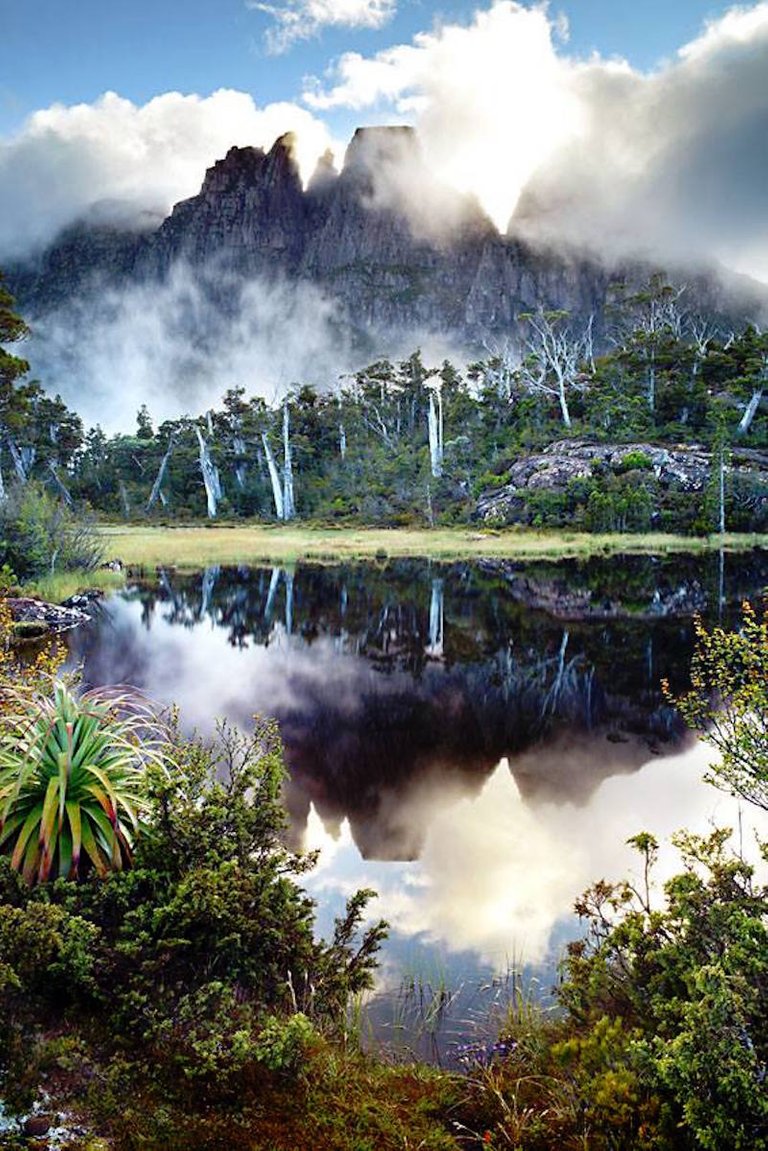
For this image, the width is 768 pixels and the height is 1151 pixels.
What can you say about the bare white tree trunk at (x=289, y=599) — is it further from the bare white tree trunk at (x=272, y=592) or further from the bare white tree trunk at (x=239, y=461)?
the bare white tree trunk at (x=239, y=461)

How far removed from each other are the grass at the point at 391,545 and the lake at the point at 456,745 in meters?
14.7

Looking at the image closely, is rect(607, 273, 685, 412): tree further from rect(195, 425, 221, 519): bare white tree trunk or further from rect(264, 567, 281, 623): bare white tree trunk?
rect(264, 567, 281, 623): bare white tree trunk

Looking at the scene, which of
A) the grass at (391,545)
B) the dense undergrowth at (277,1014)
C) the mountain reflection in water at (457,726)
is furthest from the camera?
the grass at (391,545)

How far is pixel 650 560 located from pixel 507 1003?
107ft

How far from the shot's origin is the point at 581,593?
24.9 m

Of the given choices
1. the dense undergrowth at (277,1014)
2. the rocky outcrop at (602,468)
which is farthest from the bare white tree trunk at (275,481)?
the dense undergrowth at (277,1014)

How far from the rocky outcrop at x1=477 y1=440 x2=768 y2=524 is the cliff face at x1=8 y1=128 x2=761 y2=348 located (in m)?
115

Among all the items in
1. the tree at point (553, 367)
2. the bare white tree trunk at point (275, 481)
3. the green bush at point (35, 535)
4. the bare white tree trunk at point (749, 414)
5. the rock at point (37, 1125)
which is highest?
the tree at point (553, 367)

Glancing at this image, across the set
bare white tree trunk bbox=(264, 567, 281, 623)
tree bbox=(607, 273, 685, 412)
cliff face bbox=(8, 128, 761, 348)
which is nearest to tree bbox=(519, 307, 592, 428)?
tree bbox=(607, 273, 685, 412)

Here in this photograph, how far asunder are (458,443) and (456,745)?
63.3 m

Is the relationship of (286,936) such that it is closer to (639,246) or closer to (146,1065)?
(146,1065)

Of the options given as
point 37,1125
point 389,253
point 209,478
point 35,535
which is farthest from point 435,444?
point 389,253

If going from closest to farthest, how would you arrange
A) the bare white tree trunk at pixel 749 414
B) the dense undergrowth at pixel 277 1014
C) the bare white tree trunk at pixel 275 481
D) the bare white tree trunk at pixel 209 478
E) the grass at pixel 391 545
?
the dense undergrowth at pixel 277 1014
the grass at pixel 391 545
the bare white tree trunk at pixel 749 414
the bare white tree trunk at pixel 275 481
the bare white tree trunk at pixel 209 478

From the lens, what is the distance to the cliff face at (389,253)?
174m
